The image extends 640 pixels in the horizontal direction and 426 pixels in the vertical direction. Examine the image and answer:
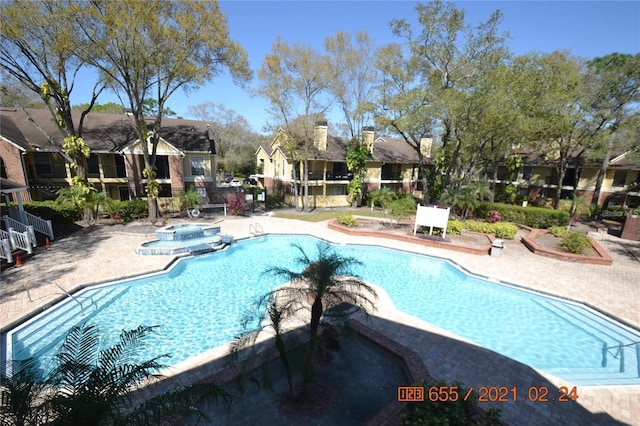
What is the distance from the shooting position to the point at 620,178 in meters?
29.3

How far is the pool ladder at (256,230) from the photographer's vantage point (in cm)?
1976

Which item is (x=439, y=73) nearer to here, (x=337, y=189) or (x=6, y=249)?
(x=337, y=189)

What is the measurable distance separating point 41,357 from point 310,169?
26246 mm

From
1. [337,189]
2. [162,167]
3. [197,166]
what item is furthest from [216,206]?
[337,189]

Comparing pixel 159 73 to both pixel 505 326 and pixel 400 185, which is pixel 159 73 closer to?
pixel 505 326

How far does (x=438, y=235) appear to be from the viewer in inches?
768

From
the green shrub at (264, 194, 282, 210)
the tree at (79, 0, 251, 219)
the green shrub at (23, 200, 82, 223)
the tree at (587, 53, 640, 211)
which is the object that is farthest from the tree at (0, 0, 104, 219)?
the tree at (587, 53, 640, 211)

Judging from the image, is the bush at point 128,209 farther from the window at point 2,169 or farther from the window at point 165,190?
the window at point 2,169

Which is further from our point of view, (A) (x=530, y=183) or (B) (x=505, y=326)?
(A) (x=530, y=183)

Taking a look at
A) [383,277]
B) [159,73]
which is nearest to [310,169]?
[159,73]

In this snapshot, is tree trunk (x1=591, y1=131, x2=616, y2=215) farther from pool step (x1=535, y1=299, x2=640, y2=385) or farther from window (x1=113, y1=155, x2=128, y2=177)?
window (x1=113, y1=155, x2=128, y2=177)

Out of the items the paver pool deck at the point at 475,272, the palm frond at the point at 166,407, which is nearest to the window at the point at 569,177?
the paver pool deck at the point at 475,272

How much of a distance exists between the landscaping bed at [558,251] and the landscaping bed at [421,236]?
229 cm

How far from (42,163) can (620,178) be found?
55.9m
